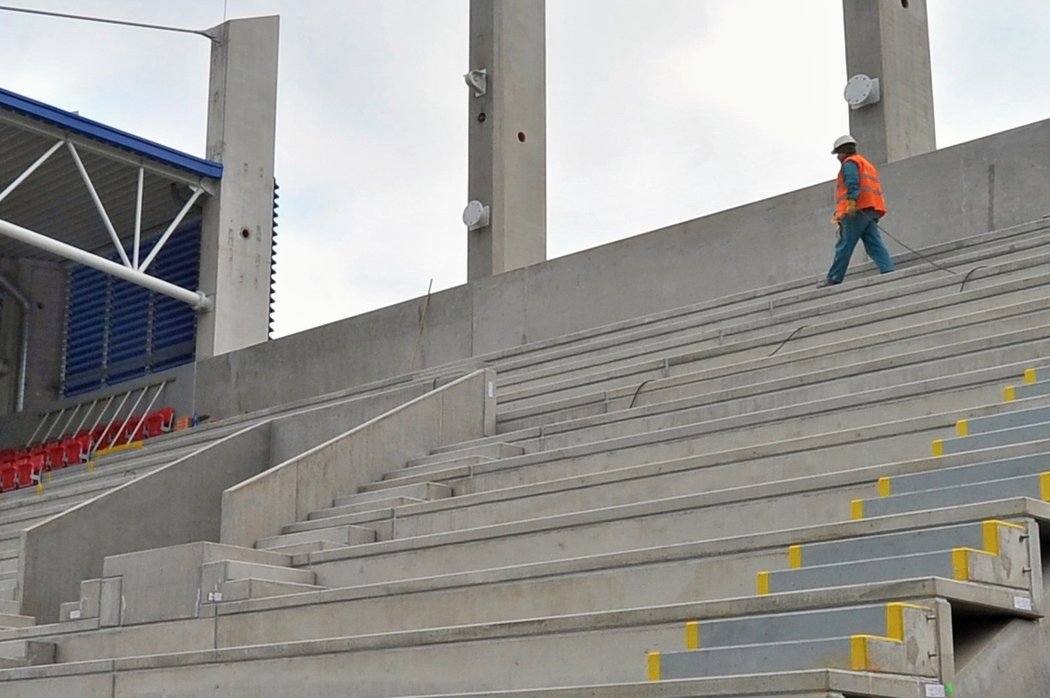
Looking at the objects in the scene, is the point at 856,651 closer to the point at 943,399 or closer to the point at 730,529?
the point at 730,529

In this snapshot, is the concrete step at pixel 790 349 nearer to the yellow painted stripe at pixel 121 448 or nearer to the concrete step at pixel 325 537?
the concrete step at pixel 325 537

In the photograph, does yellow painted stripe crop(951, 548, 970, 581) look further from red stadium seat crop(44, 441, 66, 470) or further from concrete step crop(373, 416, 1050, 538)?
red stadium seat crop(44, 441, 66, 470)

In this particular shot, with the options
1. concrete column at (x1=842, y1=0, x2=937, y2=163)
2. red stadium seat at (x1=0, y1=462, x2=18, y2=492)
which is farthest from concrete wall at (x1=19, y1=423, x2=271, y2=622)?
red stadium seat at (x1=0, y1=462, x2=18, y2=492)

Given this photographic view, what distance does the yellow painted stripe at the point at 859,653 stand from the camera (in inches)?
206

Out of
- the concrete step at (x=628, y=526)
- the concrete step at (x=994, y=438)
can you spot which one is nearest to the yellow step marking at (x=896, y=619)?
the concrete step at (x=628, y=526)

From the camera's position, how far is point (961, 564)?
569 cm

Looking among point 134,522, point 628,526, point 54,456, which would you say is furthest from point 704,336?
point 54,456

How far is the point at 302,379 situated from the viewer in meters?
19.3

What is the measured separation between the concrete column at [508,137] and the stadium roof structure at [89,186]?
4896 millimetres

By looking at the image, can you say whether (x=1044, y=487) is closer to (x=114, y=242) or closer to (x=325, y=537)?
(x=325, y=537)

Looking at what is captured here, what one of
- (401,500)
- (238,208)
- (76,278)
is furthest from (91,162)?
(401,500)

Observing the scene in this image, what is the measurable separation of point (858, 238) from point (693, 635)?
6804mm

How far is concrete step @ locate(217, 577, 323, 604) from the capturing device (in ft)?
29.6

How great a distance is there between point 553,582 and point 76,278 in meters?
20.7
